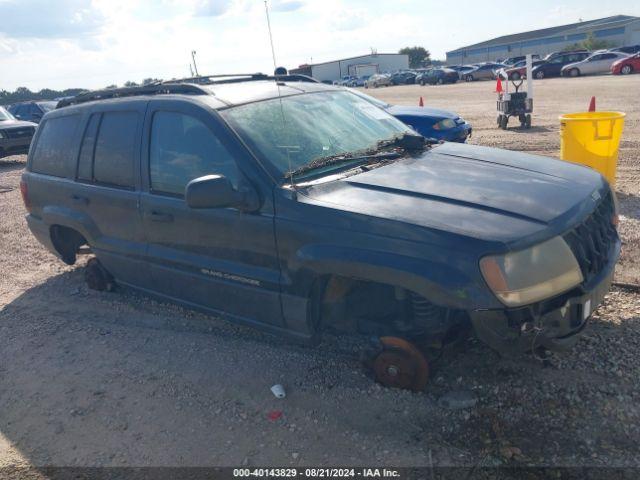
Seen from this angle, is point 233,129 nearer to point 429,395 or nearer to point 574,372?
point 429,395

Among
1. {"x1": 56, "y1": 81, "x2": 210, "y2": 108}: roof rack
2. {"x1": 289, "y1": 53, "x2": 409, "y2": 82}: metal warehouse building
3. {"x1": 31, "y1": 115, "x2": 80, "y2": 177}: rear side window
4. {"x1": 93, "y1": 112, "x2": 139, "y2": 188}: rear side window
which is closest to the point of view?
{"x1": 56, "y1": 81, "x2": 210, "y2": 108}: roof rack

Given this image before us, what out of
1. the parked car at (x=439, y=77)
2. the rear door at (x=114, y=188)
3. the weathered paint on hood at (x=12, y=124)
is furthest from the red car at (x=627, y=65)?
the rear door at (x=114, y=188)

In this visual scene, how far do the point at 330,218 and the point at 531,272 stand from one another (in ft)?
3.56

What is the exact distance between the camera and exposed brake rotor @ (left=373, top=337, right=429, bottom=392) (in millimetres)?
3182

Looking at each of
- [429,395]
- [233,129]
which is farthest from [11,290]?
[429,395]

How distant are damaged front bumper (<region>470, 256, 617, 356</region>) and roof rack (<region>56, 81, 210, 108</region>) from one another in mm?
2497

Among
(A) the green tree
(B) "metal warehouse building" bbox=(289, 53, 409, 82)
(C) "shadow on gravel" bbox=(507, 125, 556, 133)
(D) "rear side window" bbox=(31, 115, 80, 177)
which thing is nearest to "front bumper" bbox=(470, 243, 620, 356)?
(D) "rear side window" bbox=(31, 115, 80, 177)

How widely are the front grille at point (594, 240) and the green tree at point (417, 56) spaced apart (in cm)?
10322

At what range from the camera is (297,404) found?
3350mm

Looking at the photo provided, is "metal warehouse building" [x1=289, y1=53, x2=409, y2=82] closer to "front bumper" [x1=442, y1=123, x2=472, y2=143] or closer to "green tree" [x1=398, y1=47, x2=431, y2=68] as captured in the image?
"green tree" [x1=398, y1=47, x2=431, y2=68]

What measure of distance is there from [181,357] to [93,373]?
24.9 inches

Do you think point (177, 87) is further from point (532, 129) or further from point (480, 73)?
point (480, 73)

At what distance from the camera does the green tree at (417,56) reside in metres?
101

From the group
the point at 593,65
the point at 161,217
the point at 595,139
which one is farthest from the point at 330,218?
the point at 593,65
